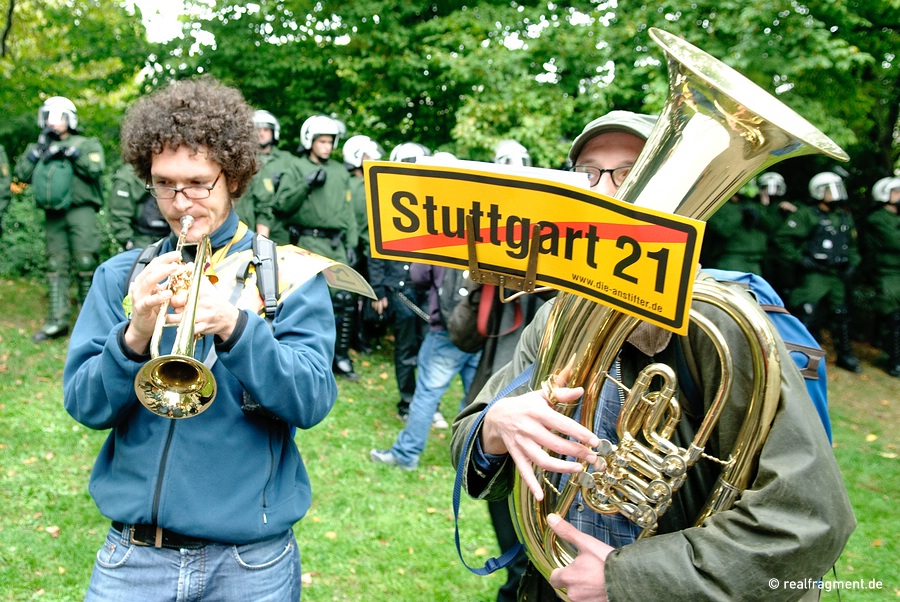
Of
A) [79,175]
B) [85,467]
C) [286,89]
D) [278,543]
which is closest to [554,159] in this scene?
[286,89]

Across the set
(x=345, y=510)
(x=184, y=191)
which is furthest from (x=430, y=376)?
(x=184, y=191)

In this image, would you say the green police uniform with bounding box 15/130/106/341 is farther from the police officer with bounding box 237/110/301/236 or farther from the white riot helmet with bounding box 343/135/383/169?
the white riot helmet with bounding box 343/135/383/169

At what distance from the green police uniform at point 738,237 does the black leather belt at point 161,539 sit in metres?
9.25

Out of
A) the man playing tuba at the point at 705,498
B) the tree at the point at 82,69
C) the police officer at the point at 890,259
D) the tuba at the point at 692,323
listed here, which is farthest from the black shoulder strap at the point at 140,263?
the police officer at the point at 890,259

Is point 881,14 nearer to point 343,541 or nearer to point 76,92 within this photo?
point 343,541

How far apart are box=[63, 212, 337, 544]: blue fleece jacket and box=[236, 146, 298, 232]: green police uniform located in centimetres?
548

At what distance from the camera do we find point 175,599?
7.02 feet

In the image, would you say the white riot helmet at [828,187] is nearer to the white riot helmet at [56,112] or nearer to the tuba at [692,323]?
the white riot helmet at [56,112]

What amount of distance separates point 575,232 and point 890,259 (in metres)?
11.3

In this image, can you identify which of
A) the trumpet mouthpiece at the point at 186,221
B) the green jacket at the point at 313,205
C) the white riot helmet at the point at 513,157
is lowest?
the green jacket at the point at 313,205

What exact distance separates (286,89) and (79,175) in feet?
12.4

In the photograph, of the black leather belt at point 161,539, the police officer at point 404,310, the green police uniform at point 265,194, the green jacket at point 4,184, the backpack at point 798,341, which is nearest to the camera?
the backpack at point 798,341

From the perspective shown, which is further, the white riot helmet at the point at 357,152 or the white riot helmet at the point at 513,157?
the white riot helmet at the point at 357,152

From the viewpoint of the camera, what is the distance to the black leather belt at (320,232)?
316 inches
